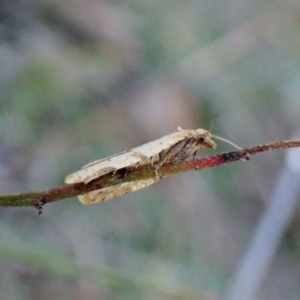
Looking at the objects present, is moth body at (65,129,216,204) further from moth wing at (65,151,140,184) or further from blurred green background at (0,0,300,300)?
blurred green background at (0,0,300,300)

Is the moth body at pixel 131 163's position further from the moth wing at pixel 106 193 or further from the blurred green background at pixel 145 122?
the blurred green background at pixel 145 122

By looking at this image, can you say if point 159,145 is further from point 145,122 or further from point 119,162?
point 145,122

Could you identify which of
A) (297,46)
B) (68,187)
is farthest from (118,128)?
(68,187)

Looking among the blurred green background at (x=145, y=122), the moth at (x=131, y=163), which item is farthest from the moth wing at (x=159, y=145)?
the blurred green background at (x=145, y=122)

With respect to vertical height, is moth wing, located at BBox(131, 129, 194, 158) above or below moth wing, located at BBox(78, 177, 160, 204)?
above

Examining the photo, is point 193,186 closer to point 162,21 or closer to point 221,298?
point 221,298

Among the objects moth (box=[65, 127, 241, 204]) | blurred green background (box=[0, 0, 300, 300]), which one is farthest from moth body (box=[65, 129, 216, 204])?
blurred green background (box=[0, 0, 300, 300])
